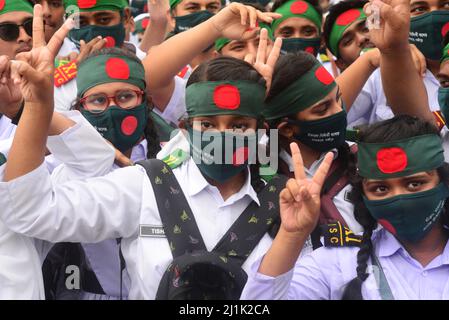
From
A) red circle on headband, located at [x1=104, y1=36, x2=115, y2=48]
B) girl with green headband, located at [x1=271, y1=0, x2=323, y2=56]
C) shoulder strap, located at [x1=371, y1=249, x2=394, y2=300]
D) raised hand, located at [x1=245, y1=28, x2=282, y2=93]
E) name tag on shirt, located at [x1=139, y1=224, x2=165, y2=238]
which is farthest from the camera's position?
girl with green headband, located at [x1=271, y1=0, x2=323, y2=56]

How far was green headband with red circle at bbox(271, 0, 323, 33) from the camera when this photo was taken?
6.64 meters

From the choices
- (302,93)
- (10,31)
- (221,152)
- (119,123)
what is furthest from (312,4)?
(221,152)

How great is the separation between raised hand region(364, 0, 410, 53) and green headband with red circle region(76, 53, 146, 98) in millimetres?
1245

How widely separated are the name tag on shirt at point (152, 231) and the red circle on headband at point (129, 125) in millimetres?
890

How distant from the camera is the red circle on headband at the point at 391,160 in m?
4.12

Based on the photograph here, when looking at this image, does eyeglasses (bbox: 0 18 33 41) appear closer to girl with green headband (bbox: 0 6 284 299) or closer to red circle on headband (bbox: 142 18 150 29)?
girl with green headband (bbox: 0 6 284 299)

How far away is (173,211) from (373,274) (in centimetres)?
91

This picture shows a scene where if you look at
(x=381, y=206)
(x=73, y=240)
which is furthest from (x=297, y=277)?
(x=73, y=240)

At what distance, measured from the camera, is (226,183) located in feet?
14.2

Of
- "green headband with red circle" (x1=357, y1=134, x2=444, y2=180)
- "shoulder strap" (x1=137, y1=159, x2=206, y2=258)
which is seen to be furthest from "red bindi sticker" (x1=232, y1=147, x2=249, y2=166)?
"green headband with red circle" (x1=357, y1=134, x2=444, y2=180)

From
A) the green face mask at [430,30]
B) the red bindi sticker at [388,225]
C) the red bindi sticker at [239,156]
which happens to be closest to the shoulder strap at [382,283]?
the red bindi sticker at [388,225]

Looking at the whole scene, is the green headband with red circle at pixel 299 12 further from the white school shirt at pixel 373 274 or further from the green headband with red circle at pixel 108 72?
the white school shirt at pixel 373 274

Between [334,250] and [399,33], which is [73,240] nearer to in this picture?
[334,250]

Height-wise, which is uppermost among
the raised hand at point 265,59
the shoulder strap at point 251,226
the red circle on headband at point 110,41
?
the raised hand at point 265,59
